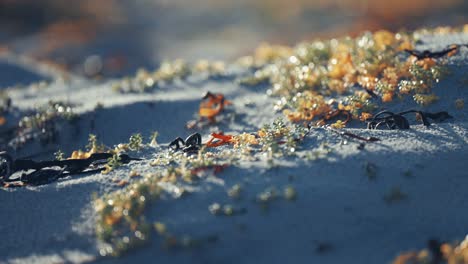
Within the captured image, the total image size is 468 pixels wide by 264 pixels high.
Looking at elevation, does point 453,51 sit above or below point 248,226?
above

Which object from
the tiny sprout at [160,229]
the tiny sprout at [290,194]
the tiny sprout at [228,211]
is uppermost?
the tiny sprout at [290,194]

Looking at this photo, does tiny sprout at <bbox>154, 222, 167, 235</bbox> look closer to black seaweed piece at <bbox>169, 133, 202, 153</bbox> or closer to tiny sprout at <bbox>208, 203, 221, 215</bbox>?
tiny sprout at <bbox>208, 203, 221, 215</bbox>

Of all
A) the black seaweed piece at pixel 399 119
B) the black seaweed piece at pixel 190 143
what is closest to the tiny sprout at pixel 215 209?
the black seaweed piece at pixel 190 143

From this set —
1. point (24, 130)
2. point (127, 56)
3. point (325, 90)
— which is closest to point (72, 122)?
point (24, 130)

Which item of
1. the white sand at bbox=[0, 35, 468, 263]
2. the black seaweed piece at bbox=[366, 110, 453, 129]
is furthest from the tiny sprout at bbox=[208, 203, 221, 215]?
the black seaweed piece at bbox=[366, 110, 453, 129]

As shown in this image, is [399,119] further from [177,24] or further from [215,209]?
[177,24]

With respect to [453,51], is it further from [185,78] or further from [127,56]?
[127,56]

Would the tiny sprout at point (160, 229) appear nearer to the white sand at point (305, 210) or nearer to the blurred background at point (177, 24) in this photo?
the white sand at point (305, 210)

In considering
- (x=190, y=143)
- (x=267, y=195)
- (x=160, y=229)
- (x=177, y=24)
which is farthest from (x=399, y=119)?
(x=177, y=24)
